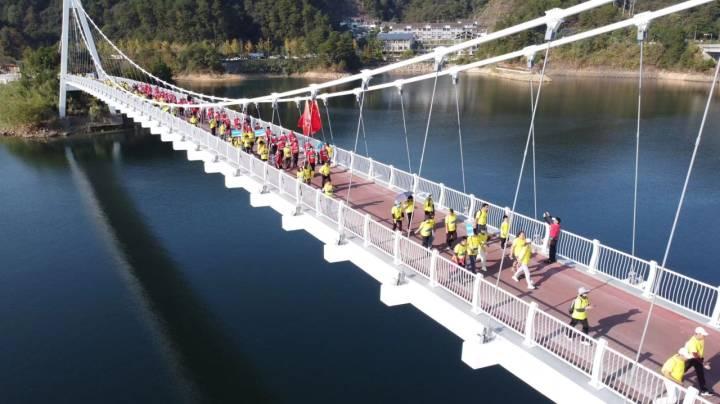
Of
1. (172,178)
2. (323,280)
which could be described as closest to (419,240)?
(323,280)

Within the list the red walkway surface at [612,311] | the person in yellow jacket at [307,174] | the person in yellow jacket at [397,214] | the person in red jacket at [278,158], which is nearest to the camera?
the red walkway surface at [612,311]

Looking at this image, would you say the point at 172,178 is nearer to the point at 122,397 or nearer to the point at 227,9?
the point at 122,397

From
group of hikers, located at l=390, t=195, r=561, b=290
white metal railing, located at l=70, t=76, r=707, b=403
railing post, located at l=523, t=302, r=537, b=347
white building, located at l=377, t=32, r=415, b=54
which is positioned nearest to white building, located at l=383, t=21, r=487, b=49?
white building, located at l=377, t=32, r=415, b=54

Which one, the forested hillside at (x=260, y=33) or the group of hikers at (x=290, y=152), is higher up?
the forested hillside at (x=260, y=33)

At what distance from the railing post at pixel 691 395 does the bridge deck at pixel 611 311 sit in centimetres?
128

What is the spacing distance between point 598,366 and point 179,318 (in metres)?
17.4

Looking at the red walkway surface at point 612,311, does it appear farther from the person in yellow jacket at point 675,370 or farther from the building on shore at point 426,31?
the building on shore at point 426,31

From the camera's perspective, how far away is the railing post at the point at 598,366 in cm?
821

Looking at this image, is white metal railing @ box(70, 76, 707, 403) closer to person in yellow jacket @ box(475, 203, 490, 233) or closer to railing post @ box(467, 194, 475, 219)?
person in yellow jacket @ box(475, 203, 490, 233)

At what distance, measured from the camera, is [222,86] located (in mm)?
97875

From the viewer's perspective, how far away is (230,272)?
24719 millimetres

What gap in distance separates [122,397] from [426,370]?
9563mm

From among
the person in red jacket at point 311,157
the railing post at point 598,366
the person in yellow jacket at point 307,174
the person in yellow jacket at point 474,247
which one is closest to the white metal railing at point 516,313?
the railing post at point 598,366

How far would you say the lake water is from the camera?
17469 millimetres
